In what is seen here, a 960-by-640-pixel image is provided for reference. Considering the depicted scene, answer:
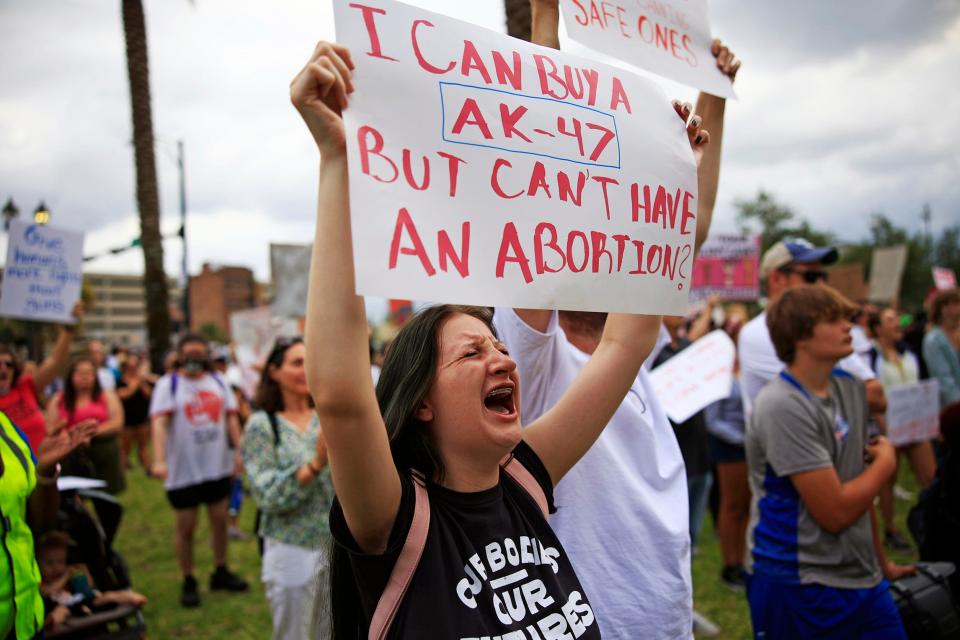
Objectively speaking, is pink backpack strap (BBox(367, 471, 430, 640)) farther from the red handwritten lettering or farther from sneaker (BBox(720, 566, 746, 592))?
sneaker (BBox(720, 566, 746, 592))

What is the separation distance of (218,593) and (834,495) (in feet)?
16.4

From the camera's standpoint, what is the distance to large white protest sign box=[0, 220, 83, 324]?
18.0ft

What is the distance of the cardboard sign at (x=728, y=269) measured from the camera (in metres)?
8.24

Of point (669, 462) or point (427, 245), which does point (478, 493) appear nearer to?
point (427, 245)

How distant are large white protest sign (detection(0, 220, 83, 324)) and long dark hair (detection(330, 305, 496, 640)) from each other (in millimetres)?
4928

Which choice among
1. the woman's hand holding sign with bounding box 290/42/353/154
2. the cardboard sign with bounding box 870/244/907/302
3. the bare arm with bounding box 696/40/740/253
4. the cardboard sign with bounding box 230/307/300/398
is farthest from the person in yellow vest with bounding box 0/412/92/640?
the cardboard sign with bounding box 870/244/907/302

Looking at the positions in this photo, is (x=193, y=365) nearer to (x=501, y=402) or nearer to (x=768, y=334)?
(x=768, y=334)

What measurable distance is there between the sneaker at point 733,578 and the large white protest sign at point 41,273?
17.7 ft

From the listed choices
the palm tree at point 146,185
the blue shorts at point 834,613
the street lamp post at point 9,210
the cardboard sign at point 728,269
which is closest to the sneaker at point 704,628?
the blue shorts at point 834,613

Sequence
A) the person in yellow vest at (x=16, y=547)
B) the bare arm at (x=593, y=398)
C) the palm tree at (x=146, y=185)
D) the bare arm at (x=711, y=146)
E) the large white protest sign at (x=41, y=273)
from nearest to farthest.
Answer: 1. the bare arm at (x=593, y=398)
2. the bare arm at (x=711, y=146)
3. the person in yellow vest at (x=16, y=547)
4. the large white protest sign at (x=41, y=273)
5. the palm tree at (x=146, y=185)

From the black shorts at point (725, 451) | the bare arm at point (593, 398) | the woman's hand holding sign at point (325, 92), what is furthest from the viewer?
the black shorts at point (725, 451)

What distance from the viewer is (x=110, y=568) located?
3951mm

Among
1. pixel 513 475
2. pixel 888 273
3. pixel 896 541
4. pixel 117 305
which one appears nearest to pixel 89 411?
pixel 513 475

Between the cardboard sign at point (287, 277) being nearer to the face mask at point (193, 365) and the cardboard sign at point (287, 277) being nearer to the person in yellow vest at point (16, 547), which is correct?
the face mask at point (193, 365)
